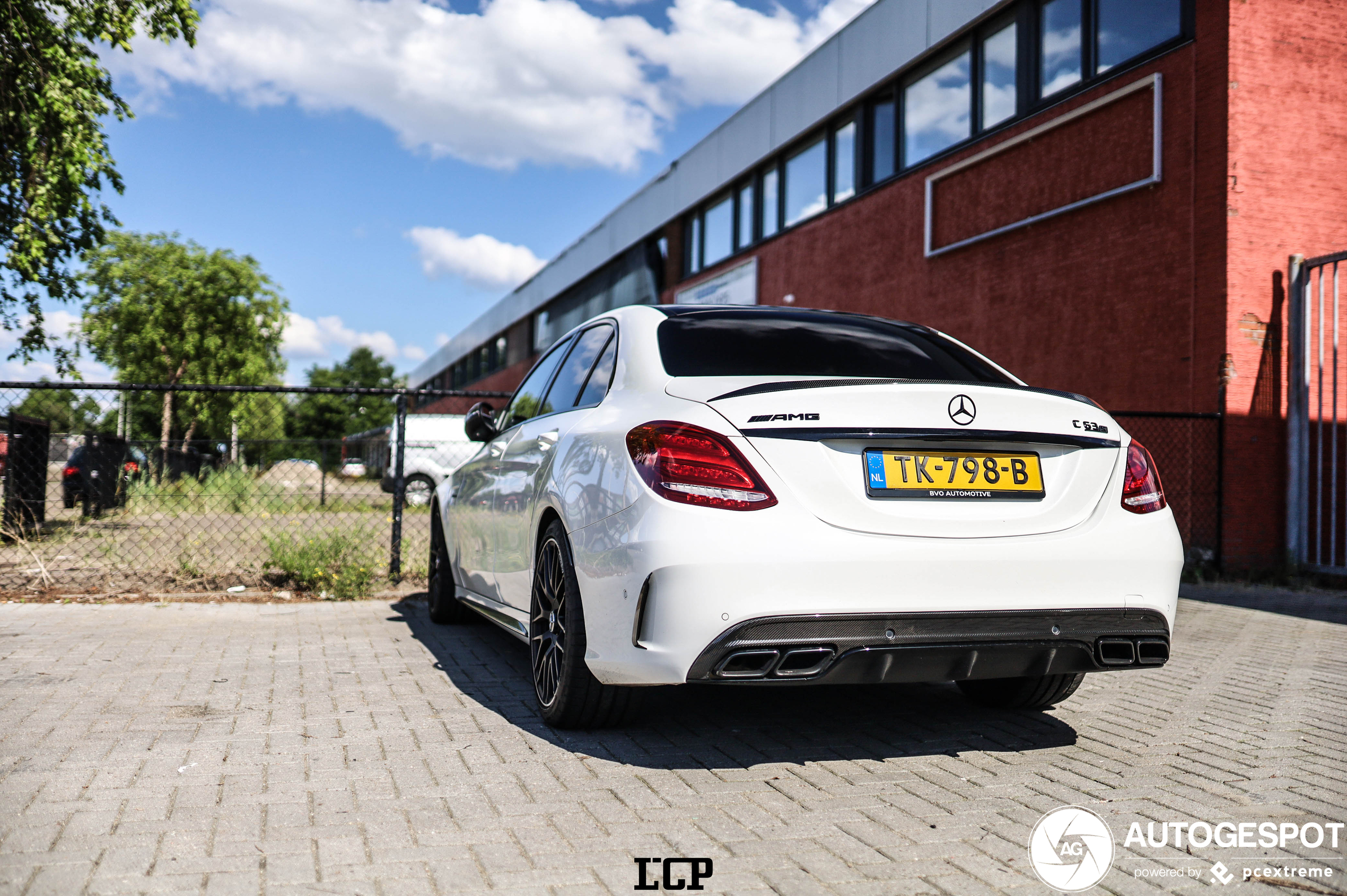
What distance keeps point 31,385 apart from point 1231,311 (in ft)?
33.4

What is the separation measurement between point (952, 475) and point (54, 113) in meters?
10.7

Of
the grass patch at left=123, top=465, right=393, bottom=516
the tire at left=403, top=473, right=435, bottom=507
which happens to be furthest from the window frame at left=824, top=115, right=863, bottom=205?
the grass patch at left=123, top=465, right=393, bottom=516

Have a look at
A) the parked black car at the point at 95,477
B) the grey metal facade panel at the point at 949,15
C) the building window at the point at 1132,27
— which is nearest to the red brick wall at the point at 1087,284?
the building window at the point at 1132,27

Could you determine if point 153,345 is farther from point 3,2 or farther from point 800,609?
point 800,609

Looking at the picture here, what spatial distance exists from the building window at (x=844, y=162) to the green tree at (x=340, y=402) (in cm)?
6918

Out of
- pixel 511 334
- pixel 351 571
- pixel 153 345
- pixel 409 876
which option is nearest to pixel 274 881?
pixel 409 876

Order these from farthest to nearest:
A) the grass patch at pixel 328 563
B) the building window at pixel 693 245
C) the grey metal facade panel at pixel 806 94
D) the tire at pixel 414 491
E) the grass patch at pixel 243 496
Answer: the building window at pixel 693 245, the grey metal facade panel at pixel 806 94, the grass patch at pixel 243 496, the tire at pixel 414 491, the grass patch at pixel 328 563

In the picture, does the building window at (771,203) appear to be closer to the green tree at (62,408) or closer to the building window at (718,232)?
the building window at (718,232)

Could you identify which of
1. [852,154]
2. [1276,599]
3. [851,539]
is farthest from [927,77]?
[851,539]

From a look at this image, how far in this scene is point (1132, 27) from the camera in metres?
11.0

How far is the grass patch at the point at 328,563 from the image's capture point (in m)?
7.83

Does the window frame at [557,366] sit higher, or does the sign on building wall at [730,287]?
the sign on building wall at [730,287]

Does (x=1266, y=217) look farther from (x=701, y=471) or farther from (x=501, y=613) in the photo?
(x=701, y=471)

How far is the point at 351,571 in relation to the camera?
789 centimetres
